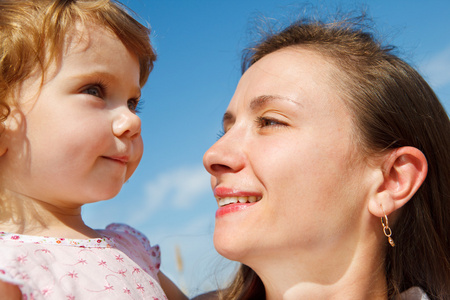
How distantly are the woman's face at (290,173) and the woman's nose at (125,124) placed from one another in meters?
0.45

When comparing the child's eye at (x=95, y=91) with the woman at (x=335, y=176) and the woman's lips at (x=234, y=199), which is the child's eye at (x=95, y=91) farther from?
the woman's lips at (x=234, y=199)

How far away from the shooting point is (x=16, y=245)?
2.26 m

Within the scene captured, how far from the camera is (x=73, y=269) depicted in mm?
2334

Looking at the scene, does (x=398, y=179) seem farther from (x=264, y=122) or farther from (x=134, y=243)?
(x=134, y=243)

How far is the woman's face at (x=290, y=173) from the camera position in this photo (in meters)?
2.40

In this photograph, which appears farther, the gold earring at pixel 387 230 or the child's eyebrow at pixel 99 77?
the gold earring at pixel 387 230

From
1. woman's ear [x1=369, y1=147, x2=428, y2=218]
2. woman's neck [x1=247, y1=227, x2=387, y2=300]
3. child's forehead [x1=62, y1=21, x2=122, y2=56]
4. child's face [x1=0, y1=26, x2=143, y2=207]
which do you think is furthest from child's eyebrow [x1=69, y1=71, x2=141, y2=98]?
woman's ear [x1=369, y1=147, x2=428, y2=218]

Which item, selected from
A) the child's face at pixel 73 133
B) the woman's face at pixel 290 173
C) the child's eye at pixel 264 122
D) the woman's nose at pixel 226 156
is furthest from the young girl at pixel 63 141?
the child's eye at pixel 264 122

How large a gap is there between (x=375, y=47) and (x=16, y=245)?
2.48 metres

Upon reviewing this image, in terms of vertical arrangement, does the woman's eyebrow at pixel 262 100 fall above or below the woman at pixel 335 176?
above

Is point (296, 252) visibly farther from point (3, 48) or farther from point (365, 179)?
point (3, 48)

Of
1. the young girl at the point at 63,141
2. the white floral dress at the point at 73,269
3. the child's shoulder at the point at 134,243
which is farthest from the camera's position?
the child's shoulder at the point at 134,243

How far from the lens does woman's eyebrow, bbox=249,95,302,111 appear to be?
8.25 ft

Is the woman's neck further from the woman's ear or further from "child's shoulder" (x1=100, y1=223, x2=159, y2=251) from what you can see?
"child's shoulder" (x1=100, y1=223, x2=159, y2=251)
